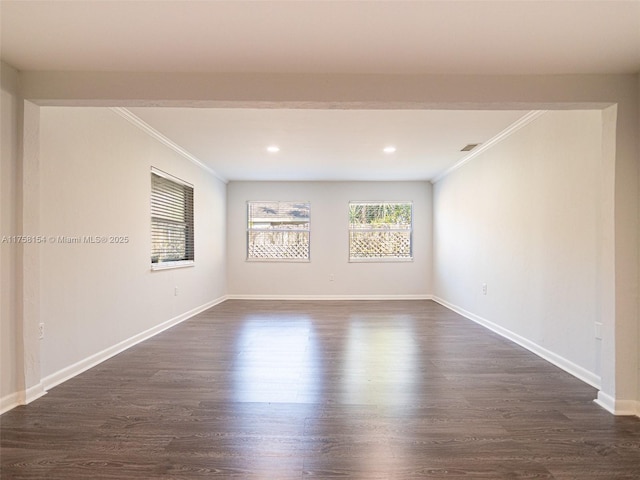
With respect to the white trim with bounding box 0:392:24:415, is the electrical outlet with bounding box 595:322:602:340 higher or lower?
higher

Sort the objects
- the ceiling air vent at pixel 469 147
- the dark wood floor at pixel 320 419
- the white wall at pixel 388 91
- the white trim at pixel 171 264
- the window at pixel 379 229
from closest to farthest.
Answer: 1. the dark wood floor at pixel 320 419
2. the white wall at pixel 388 91
3. the white trim at pixel 171 264
4. the ceiling air vent at pixel 469 147
5. the window at pixel 379 229

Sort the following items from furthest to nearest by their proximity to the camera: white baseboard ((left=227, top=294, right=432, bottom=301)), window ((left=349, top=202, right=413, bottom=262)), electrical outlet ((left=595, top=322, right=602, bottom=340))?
window ((left=349, top=202, right=413, bottom=262)) → white baseboard ((left=227, top=294, right=432, bottom=301)) → electrical outlet ((left=595, top=322, right=602, bottom=340))

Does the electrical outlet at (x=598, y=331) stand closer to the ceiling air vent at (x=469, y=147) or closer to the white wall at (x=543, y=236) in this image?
the white wall at (x=543, y=236)

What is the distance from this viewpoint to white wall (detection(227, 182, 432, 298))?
21.8 feet

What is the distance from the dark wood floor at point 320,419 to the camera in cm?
162

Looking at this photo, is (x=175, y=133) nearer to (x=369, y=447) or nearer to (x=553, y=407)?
(x=369, y=447)

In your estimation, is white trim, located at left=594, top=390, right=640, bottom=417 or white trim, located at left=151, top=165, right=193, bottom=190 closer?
white trim, located at left=594, top=390, right=640, bottom=417

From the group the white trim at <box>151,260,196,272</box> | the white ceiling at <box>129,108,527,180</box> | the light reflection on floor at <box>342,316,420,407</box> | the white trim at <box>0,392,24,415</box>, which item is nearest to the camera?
the white trim at <box>0,392,24,415</box>

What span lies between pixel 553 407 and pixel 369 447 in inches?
52.6

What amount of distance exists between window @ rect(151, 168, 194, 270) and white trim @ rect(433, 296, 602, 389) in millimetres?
4130

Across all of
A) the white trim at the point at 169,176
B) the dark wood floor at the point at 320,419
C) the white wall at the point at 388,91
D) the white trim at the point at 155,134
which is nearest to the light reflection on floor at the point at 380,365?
the dark wood floor at the point at 320,419

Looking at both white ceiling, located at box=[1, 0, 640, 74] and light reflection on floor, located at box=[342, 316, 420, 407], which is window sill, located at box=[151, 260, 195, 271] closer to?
white ceiling, located at box=[1, 0, 640, 74]

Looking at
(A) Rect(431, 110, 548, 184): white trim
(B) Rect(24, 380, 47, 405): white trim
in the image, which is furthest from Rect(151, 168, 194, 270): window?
(A) Rect(431, 110, 548, 184): white trim

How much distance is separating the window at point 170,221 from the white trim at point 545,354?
4.13m
